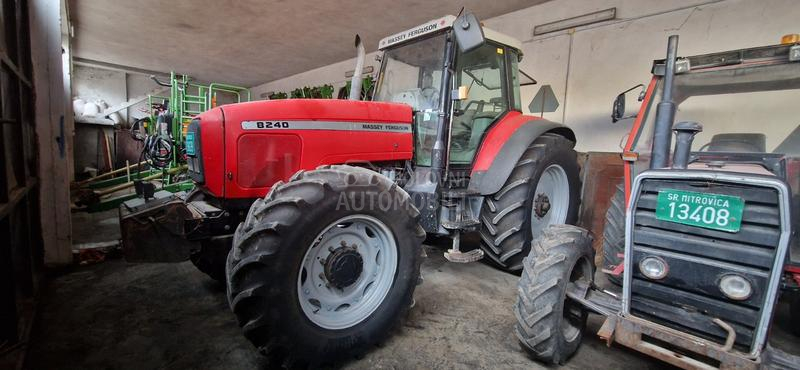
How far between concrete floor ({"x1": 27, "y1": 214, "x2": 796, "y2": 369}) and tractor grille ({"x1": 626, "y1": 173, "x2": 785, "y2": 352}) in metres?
0.53

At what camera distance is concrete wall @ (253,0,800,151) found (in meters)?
3.24

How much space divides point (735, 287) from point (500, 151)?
1.62m

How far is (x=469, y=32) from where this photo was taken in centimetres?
198

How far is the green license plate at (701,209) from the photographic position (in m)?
1.39

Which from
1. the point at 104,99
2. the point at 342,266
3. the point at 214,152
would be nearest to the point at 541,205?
the point at 342,266

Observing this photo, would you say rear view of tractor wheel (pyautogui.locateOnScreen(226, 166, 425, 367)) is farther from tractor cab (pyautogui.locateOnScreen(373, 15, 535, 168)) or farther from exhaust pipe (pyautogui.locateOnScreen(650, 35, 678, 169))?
exhaust pipe (pyautogui.locateOnScreen(650, 35, 678, 169))

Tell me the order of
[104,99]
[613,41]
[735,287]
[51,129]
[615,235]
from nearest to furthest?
1. [735,287]
2. [615,235]
3. [51,129]
4. [613,41]
5. [104,99]

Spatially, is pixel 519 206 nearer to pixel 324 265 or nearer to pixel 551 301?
pixel 551 301

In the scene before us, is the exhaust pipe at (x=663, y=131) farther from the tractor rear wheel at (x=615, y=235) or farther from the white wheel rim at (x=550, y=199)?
the white wheel rim at (x=550, y=199)

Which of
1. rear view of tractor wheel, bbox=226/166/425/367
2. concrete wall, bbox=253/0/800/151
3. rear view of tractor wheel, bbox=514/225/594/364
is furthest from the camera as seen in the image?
concrete wall, bbox=253/0/800/151

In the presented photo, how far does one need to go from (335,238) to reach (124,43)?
29.2 ft

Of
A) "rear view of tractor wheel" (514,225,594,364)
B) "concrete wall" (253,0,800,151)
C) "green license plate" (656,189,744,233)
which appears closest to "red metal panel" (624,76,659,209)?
"rear view of tractor wheel" (514,225,594,364)

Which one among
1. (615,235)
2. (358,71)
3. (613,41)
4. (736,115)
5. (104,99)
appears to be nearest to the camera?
(358,71)

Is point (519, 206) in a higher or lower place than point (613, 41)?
lower
